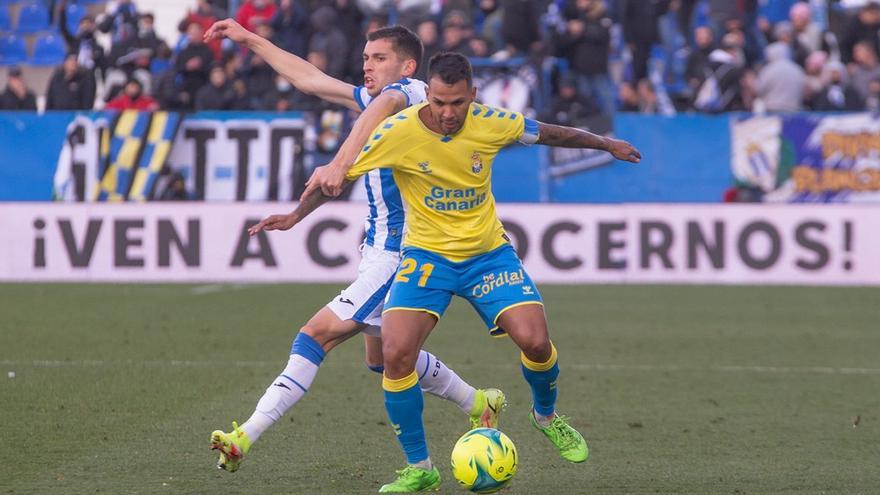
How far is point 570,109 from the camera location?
20344 millimetres

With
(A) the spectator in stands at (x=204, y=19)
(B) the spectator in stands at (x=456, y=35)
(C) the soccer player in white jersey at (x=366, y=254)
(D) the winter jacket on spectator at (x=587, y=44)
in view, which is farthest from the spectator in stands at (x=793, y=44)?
(C) the soccer player in white jersey at (x=366, y=254)

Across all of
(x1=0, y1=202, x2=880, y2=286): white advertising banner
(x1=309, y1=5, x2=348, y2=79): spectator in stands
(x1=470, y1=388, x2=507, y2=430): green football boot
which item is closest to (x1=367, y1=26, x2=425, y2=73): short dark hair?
(x1=470, y1=388, x2=507, y2=430): green football boot

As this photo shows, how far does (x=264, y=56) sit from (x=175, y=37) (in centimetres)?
1728

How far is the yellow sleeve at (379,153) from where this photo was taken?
6723 mm

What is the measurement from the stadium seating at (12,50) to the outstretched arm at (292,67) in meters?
17.8

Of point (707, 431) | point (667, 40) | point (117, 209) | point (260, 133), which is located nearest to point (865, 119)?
point (667, 40)

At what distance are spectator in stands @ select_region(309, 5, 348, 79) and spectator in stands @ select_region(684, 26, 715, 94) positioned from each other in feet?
16.4

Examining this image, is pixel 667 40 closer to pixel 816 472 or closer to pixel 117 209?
pixel 117 209

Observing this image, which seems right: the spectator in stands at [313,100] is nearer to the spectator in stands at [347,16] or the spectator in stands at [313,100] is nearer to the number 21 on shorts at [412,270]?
the spectator in stands at [347,16]

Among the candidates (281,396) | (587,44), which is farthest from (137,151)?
(281,396)

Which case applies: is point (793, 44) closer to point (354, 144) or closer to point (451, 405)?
point (451, 405)

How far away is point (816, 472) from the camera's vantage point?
7277 mm

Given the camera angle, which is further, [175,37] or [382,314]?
[175,37]

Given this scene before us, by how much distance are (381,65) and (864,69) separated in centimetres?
1538
